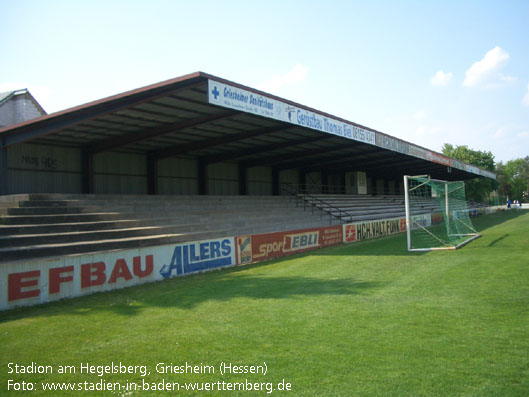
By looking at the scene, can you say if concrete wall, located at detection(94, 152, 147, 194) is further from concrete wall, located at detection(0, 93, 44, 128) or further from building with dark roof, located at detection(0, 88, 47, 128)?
concrete wall, located at detection(0, 93, 44, 128)

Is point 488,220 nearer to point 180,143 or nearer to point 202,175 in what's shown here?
point 202,175

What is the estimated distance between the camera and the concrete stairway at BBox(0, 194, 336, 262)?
1069 centimetres

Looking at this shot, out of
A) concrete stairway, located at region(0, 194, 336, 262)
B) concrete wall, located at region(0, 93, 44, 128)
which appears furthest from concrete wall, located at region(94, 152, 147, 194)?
concrete wall, located at region(0, 93, 44, 128)

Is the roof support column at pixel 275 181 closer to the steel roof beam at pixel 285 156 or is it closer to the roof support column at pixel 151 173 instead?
the steel roof beam at pixel 285 156

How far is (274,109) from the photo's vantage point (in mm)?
14055

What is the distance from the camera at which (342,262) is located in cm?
1334

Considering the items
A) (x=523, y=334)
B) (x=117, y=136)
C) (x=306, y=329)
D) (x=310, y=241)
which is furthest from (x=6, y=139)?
(x=523, y=334)

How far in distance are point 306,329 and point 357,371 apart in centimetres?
166

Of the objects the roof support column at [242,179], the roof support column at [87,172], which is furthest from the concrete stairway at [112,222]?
the roof support column at [242,179]

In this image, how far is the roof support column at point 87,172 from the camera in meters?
18.0

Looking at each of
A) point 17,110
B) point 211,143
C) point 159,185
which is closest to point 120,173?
point 159,185

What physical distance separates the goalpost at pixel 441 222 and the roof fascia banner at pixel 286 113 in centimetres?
305

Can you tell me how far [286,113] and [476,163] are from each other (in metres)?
64.0

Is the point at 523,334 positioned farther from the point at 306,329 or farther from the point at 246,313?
the point at 246,313
